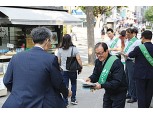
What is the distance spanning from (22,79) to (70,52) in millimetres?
3349

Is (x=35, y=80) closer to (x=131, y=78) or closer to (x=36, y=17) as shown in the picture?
(x=131, y=78)

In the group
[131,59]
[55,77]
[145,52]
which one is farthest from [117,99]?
[131,59]

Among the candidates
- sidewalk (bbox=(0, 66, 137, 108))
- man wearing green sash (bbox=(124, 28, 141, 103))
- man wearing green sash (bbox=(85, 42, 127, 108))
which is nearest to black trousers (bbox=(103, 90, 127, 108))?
man wearing green sash (bbox=(85, 42, 127, 108))

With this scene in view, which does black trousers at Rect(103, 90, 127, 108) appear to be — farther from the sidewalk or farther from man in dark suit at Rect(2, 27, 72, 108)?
the sidewalk

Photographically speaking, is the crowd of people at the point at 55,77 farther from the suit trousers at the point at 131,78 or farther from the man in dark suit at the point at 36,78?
the suit trousers at the point at 131,78

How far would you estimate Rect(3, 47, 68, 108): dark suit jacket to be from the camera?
3.28 meters

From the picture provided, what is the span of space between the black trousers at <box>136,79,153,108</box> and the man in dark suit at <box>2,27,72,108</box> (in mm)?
2982

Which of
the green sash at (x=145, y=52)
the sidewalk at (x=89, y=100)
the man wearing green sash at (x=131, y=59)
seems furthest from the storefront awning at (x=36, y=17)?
the green sash at (x=145, y=52)

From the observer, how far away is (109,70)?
13.5 ft

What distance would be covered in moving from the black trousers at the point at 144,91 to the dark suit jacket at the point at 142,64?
134 mm

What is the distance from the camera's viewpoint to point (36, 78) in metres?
3.27
